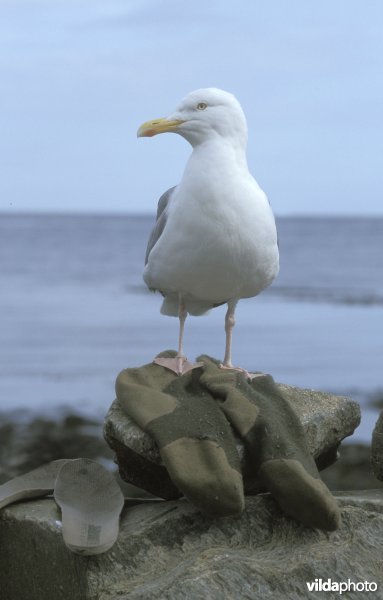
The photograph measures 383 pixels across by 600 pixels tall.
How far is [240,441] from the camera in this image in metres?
4.58

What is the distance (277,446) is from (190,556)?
2.02 ft

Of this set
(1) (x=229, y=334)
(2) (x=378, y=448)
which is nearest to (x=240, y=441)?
(1) (x=229, y=334)

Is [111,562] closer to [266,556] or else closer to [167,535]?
[167,535]

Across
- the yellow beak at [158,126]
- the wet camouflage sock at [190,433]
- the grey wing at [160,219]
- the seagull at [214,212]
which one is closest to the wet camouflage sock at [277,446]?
the wet camouflage sock at [190,433]

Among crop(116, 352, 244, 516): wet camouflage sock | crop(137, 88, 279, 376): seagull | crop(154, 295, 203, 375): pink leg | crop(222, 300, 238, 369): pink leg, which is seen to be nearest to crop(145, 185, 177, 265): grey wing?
crop(137, 88, 279, 376): seagull

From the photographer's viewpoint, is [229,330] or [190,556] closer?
[190,556]

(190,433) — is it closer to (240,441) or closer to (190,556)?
(240,441)

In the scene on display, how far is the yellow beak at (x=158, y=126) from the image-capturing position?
4727mm

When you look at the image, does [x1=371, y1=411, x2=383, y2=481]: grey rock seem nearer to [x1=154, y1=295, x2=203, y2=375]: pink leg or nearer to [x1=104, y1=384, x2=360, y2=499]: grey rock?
[x1=104, y1=384, x2=360, y2=499]: grey rock

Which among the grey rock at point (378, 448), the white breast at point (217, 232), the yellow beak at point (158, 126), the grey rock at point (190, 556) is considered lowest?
the grey rock at point (190, 556)

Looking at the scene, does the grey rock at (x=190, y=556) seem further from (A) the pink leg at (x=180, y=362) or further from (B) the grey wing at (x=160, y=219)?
(B) the grey wing at (x=160, y=219)

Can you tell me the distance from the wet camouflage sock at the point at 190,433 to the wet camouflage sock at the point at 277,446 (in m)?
0.08

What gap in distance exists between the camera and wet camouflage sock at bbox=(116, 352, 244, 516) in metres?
4.28

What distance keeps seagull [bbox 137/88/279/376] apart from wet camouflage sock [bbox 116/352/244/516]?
509 mm
